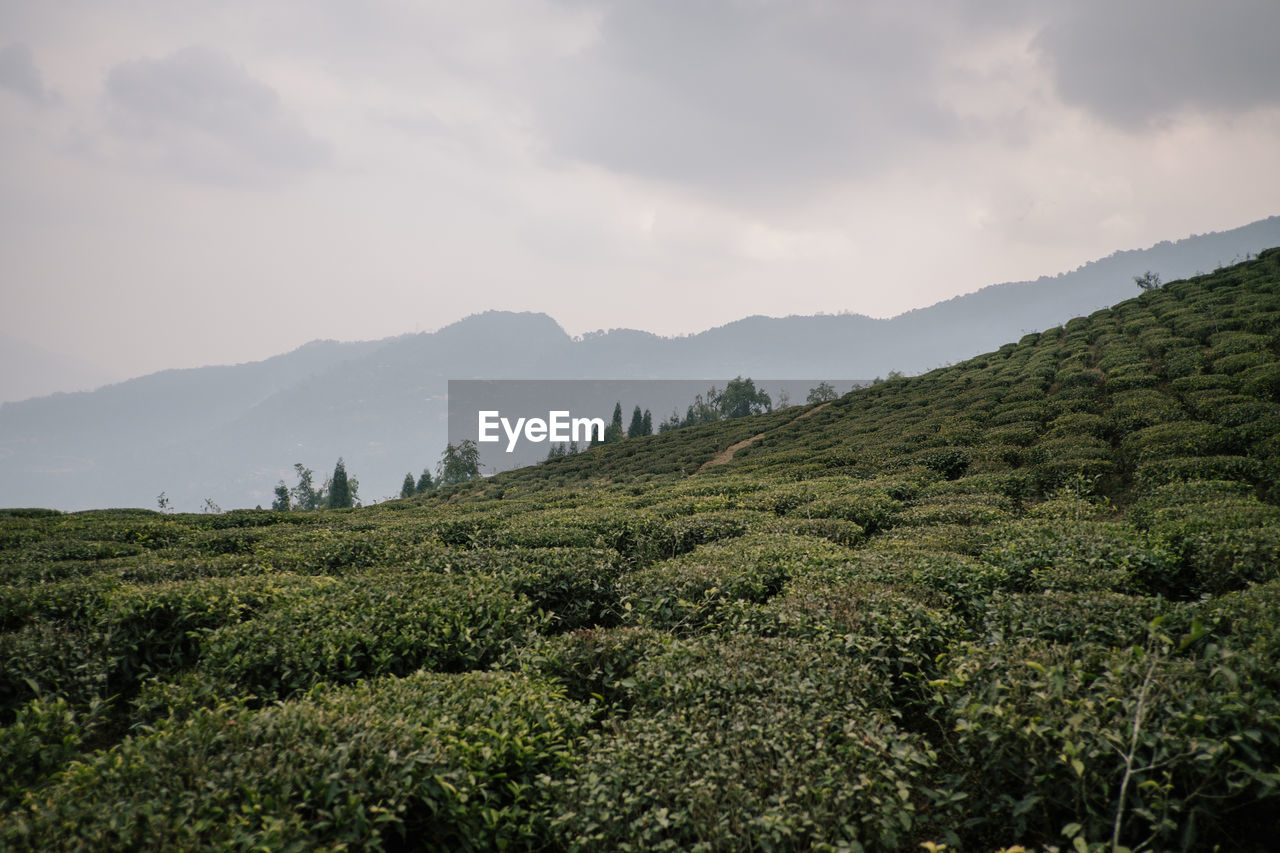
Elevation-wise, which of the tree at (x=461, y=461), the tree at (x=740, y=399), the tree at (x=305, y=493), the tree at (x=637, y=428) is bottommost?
the tree at (x=305, y=493)

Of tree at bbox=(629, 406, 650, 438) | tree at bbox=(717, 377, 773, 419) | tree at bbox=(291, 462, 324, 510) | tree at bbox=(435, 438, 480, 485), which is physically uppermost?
tree at bbox=(717, 377, 773, 419)

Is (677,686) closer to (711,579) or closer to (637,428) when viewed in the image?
(711,579)

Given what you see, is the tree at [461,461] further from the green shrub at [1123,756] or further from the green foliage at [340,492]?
the green shrub at [1123,756]

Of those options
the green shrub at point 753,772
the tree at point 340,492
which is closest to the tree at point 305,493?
the tree at point 340,492

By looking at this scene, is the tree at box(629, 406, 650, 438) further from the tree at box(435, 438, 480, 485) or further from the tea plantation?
the tea plantation

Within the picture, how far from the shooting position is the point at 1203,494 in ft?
31.4

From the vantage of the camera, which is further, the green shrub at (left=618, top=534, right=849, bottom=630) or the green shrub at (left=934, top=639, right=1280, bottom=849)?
the green shrub at (left=618, top=534, right=849, bottom=630)

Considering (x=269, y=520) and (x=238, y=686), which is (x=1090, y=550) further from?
(x=269, y=520)

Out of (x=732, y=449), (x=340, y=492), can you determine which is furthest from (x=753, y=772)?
(x=340, y=492)

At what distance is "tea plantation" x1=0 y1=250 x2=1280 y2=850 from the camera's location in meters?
3.36

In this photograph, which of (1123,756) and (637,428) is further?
(637,428)

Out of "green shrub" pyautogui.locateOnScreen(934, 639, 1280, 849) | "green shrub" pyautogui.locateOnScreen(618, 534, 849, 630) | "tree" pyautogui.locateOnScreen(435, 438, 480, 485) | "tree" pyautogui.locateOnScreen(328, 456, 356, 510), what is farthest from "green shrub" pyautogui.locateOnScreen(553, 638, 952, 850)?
"tree" pyautogui.locateOnScreen(435, 438, 480, 485)

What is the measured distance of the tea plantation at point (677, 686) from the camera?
132 inches

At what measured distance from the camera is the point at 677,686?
4758 millimetres
